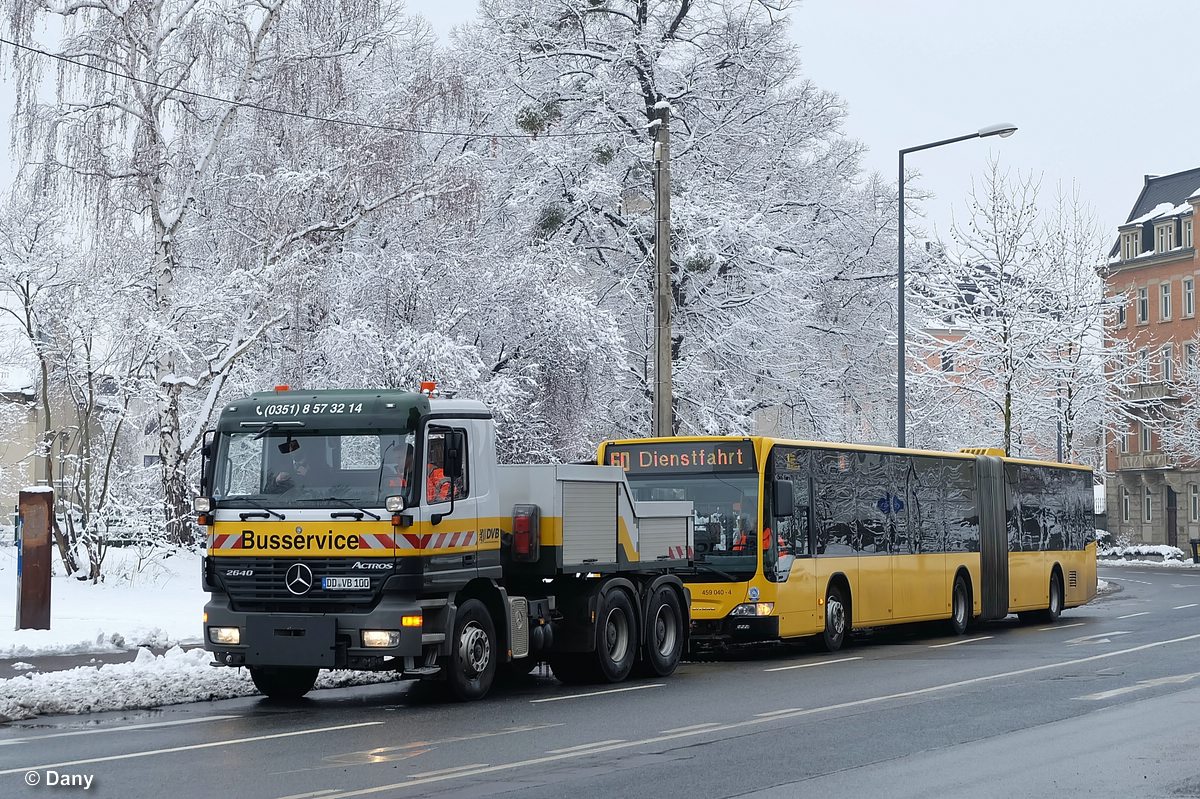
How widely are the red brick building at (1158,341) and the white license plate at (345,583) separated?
69507 mm

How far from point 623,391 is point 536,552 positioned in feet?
63.1

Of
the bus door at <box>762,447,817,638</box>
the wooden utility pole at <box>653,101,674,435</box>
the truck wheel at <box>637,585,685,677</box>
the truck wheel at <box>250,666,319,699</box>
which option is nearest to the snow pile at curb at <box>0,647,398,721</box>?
the truck wheel at <box>250,666,319,699</box>

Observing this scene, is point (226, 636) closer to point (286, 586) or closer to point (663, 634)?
point (286, 586)

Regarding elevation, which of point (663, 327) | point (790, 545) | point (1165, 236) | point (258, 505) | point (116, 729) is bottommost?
point (116, 729)

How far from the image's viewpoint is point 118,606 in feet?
77.0

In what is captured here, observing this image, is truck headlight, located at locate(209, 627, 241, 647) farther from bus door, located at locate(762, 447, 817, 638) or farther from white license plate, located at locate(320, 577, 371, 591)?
bus door, located at locate(762, 447, 817, 638)

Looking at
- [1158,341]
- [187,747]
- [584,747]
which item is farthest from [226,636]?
[1158,341]

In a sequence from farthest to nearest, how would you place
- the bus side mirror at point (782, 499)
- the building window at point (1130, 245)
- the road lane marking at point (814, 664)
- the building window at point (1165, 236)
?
the building window at point (1130, 245) → the building window at point (1165, 236) → the bus side mirror at point (782, 499) → the road lane marking at point (814, 664)

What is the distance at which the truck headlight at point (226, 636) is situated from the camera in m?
14.2

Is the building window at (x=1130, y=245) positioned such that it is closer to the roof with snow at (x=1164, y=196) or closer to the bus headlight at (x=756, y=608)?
the roof with snow at (x=1164, y=196)

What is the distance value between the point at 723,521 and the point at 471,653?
6223 millimetres

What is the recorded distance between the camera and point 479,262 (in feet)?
103

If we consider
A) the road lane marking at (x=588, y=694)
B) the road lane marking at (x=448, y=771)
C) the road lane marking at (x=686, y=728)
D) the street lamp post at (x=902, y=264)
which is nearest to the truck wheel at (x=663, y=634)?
the road lane marking at (x=588, y=694)

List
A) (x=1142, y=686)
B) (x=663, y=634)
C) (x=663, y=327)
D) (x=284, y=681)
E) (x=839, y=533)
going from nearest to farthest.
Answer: (x=284, y=681), (x=1142, y=686), (x=663, y=634), (x=839, y=533), (x=663, y=327)
